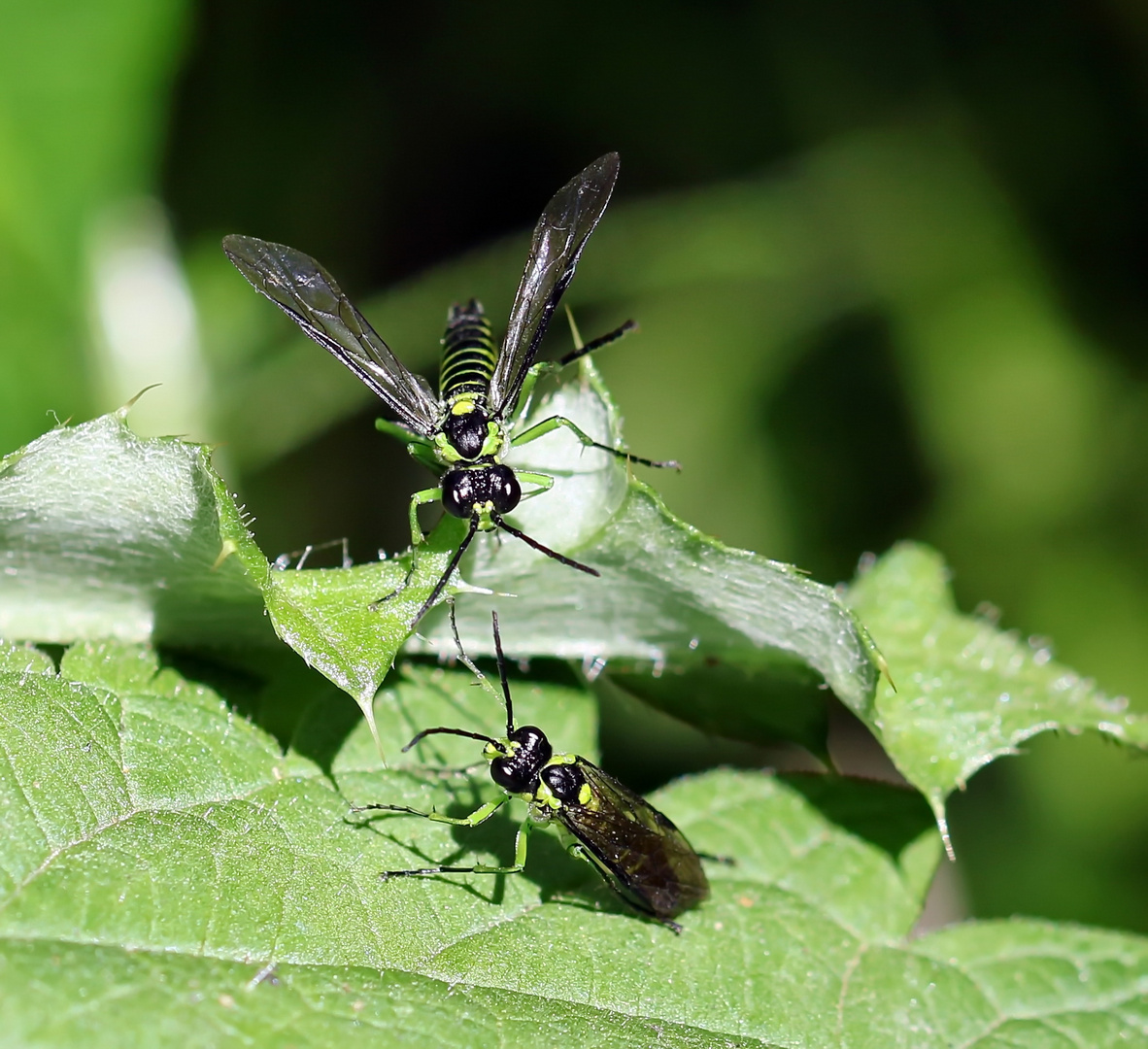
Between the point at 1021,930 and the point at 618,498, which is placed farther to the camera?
the point at 1021,930

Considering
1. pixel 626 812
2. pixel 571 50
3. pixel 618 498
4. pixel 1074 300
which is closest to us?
pixel 618 498

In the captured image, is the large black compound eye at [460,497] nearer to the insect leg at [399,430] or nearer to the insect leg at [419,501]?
the insect leg at [419,501]

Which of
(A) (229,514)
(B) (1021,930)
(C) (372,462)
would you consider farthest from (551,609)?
(C) (372,462)

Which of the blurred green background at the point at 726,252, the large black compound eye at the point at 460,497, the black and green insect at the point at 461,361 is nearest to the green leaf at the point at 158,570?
the large black compound eye at the point at 460,497

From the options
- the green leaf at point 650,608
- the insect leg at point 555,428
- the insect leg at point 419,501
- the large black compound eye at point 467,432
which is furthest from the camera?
the large black compound eye at point 467,432

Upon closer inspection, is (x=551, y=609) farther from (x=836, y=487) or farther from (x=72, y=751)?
(x=836, y=487)

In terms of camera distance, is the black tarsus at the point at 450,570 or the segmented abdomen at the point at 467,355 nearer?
the black tarsus at the point at 450,570
